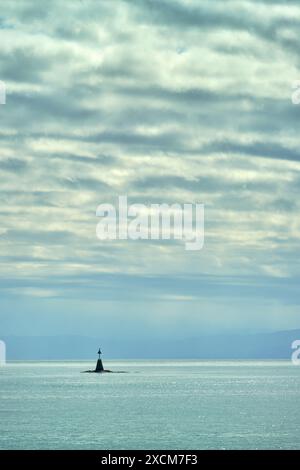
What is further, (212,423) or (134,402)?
(134,402)

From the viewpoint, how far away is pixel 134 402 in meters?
149

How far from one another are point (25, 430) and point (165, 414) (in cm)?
2864

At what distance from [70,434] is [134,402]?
190 ft

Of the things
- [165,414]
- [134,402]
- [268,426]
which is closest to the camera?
[268,426]

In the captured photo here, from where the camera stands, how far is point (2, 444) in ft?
282

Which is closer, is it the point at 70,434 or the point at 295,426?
the point at 70,434

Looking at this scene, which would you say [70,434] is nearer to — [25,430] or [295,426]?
[25,430]

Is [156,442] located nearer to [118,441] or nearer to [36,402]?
[118,441]
